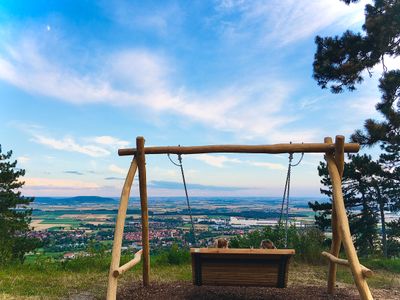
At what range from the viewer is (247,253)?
418 centimetres

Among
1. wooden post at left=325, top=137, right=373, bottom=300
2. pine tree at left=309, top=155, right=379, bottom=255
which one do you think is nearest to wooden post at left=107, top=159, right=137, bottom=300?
wooden post at left=325, top=137, right=373, bottom=300

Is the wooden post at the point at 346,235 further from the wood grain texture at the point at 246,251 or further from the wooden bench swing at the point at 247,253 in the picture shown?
the wood grain texture at the point at 246,251

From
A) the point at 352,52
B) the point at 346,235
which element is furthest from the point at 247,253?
the point at 352,52

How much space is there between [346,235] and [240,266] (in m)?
1.17

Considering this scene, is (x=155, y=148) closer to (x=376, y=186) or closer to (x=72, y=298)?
(x=72, y=298)

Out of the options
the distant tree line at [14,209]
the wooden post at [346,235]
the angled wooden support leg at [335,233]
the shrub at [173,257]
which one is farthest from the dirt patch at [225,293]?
the distant tree line at [14,209]

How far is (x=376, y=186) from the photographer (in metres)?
14.3

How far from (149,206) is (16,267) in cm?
339

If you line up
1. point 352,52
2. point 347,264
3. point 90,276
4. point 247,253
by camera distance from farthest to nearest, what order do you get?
point 352,52
point 90,276
point 347,264
point 247,253

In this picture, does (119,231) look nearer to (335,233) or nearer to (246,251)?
(246,251)

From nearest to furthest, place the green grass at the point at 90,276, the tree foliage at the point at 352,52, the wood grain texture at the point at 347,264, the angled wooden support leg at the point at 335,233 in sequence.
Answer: the wood grain texture at the point at 347,264 → the angled wooden support leg at the point at 335,233 → the green grass at the point at 90,276 → the tree foliage at the point at 352,52

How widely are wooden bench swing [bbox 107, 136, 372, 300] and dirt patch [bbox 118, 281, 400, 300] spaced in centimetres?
59

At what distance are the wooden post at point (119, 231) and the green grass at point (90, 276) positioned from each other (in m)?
1.30

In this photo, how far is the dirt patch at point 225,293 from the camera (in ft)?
17.5
